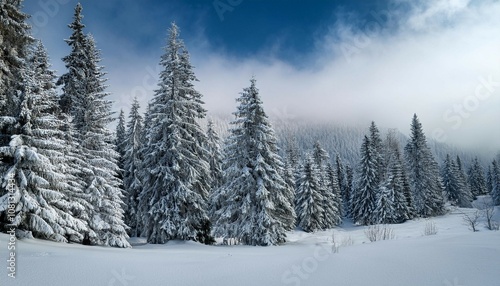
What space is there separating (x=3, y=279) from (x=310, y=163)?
119ft

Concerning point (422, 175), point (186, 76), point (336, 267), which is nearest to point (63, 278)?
point (336, 267)

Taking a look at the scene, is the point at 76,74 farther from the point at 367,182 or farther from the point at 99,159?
the point at 367,182

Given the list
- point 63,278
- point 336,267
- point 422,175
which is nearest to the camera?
point 63,278

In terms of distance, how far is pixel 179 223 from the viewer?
57.3 ft

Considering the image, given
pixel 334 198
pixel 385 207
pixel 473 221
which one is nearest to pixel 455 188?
pixel 334 198

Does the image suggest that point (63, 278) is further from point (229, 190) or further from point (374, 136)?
point (374, 136)

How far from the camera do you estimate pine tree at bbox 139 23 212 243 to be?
17.6 m

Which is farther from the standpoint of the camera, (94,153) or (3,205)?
(94,153)

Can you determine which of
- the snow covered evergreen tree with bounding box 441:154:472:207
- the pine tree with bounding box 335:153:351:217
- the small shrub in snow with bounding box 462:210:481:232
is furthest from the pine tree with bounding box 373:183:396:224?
the snow covered evergreen tree with bounding box 441:154:472:207

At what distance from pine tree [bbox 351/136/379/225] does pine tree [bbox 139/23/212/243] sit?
3506cm

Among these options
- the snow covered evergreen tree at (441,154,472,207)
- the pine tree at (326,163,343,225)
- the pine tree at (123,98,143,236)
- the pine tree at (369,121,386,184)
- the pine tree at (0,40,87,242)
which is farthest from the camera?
the snow covered evergreen tree at (441,154,472,207)

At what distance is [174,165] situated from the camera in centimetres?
1772

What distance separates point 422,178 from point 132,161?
4362cm

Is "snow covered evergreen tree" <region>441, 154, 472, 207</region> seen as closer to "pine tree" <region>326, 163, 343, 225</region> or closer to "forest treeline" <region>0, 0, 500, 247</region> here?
"pine tree" <region>326, 163, 343, 225</region>
